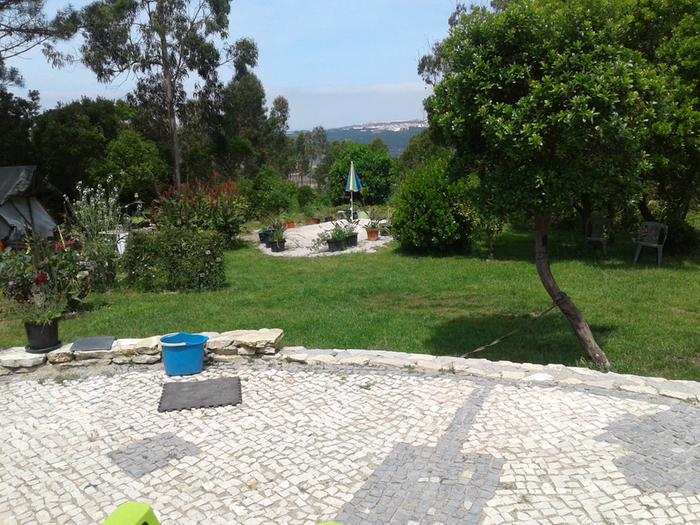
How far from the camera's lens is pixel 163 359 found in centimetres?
540

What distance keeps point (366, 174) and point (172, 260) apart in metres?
12.1

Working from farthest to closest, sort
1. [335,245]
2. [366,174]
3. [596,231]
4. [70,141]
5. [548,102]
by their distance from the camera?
[366,174], [70,141], [335,245], [596,231], [548,102]

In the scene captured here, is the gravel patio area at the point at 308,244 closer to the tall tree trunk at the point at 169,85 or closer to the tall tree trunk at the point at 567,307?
the tall tree trunk at the point at 567,307

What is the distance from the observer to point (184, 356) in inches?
209

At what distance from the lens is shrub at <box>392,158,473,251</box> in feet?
38.2

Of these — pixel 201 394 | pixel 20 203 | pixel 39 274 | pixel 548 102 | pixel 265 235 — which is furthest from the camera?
pixel 265 235

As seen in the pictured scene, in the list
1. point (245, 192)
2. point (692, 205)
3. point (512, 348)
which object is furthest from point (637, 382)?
point (245, 192)

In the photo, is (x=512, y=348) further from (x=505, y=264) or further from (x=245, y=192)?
(x=245, y=192)

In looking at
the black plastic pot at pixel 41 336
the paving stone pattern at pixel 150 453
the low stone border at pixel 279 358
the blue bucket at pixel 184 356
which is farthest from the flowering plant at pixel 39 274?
the paving stone pattern at pixel 150 453

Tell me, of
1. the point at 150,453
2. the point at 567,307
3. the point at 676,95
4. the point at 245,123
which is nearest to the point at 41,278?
the point at 150,453

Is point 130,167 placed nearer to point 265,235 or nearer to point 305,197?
point 305,197

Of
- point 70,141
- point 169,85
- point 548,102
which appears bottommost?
point 548,102

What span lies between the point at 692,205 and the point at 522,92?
1030 cm

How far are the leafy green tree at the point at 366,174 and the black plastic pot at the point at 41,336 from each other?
50.3 ft
